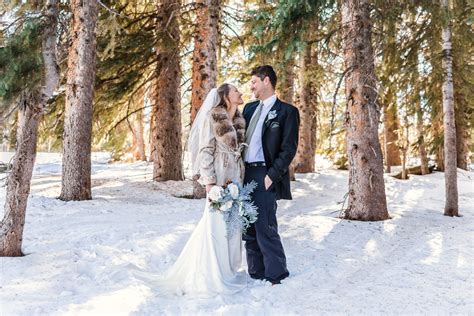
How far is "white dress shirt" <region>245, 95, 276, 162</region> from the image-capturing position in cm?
423

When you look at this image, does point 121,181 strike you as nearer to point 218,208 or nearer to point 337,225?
point 337,225

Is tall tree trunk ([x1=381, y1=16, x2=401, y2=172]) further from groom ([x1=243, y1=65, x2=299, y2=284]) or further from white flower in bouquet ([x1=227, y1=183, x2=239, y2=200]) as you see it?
white flower in bouquet ([x1=227, y1=183, x2=239, y2=200])

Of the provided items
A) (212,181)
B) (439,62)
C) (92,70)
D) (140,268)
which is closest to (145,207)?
(92,70)

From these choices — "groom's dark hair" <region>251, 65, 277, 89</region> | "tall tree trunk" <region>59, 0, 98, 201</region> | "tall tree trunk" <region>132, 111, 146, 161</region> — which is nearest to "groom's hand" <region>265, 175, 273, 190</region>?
"groom's dark hair" <region>251, 65, 277, 89</region>

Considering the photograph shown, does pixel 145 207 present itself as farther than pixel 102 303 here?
Yes

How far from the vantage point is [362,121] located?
23.4 ft

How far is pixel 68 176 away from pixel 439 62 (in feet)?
26.3

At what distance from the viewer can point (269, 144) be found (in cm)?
413

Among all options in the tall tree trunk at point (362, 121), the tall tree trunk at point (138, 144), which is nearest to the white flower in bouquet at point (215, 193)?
the tall tree trunk at point (362, 121)

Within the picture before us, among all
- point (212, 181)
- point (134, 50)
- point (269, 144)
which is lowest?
point (212, 181)

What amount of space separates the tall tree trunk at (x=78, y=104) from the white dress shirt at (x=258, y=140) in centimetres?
487

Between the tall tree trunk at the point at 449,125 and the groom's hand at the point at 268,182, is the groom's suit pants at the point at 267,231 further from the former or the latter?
the tall tree trunk at the point at 449,125

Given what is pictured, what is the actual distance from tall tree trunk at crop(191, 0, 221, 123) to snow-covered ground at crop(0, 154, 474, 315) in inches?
102

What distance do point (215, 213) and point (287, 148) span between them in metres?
0.98
